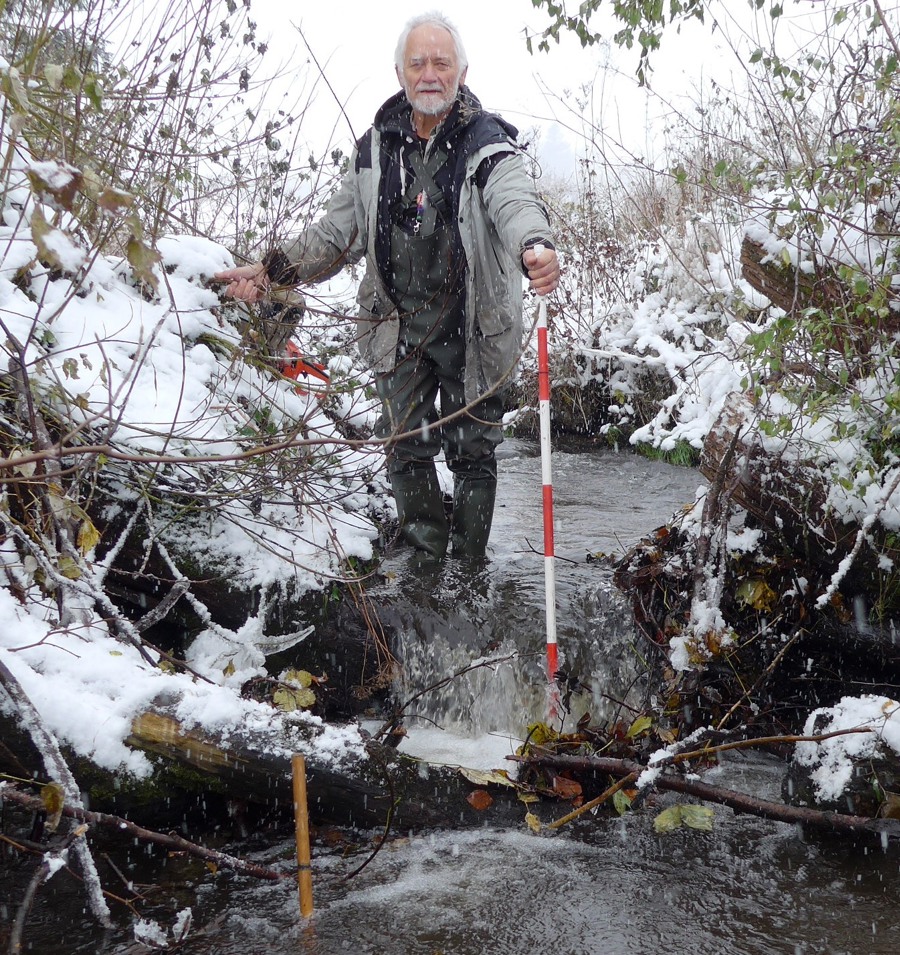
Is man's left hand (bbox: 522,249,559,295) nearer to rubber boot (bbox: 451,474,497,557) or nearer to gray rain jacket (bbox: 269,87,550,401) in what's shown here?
gray rain jacket (bbox: 269,87,550,401)

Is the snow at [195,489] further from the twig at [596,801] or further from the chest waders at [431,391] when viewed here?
the chest waders at [431,391]

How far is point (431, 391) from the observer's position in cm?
453

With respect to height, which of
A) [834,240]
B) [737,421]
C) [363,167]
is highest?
[363,167]

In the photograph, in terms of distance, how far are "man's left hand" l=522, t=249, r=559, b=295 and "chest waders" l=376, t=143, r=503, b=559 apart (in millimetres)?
517

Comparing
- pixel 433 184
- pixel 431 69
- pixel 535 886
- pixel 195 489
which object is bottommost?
pixel 535 886

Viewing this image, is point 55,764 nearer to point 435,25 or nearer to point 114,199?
point 114,199

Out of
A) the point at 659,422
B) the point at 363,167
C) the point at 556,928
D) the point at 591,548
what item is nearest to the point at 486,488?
the point at 591,548

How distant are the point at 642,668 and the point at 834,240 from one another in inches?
77.6

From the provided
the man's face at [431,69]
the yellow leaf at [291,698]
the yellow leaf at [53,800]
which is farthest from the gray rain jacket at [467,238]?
the yellow leaf at [53,800]

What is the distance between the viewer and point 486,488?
464 cm

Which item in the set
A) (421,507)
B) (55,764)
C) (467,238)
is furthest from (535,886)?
(467,238)

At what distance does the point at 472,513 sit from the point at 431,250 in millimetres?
1382

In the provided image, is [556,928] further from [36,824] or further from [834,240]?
[834,240]

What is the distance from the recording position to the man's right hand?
4043 mm
